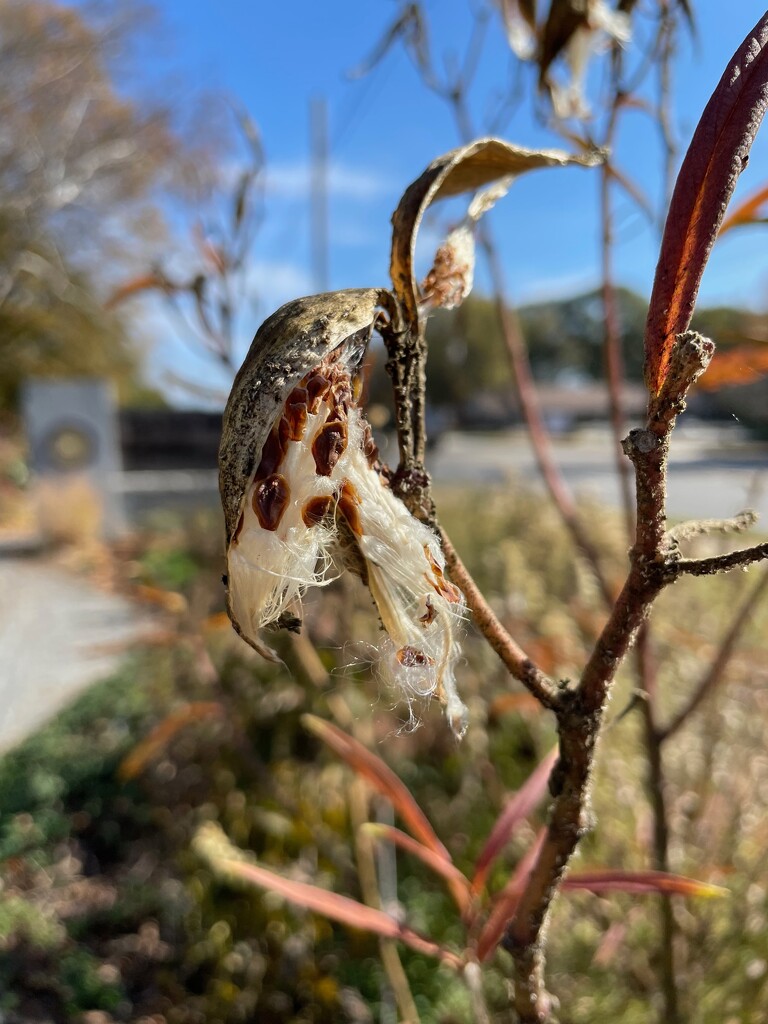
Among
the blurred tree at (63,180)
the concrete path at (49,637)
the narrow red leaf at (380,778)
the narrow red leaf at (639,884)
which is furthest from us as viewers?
the blurred tree at (63,180)

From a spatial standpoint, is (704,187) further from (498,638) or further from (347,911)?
(347,911)

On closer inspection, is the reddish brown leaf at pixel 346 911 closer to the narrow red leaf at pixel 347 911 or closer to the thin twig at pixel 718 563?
the narrow red leaf at pixel 347 911

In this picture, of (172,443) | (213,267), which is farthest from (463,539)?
(172,443)

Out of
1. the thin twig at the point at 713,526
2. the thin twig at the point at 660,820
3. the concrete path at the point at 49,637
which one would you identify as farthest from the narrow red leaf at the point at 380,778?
the concrete path at the point at 49,637

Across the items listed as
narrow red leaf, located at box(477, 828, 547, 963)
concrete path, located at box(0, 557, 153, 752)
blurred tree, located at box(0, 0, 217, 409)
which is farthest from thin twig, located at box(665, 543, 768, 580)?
blurred tree, located at box(0, 0, 217, 409)

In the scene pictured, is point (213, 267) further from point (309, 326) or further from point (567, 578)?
point (567, 578)

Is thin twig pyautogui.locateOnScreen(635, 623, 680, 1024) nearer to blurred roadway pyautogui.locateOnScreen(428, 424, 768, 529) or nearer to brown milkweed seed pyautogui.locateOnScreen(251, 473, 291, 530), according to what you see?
blurred roadway pyautogui.locateOnScreen(428, 424, 768, 529)
